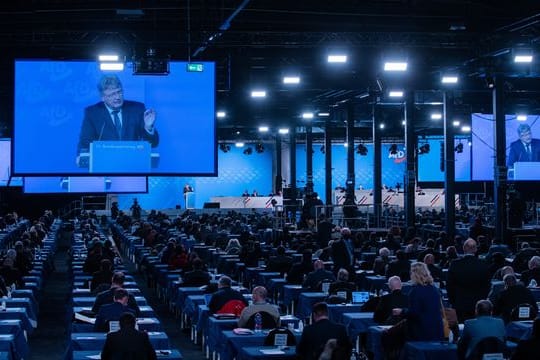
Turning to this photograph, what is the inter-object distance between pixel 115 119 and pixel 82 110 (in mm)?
766

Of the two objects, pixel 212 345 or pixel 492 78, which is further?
pixel 492 78

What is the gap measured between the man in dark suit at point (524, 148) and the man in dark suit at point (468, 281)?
23391 millimetres

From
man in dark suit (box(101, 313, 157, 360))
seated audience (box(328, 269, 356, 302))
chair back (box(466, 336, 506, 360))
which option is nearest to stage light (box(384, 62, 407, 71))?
seated audience (box(328, 269, 356, 302))

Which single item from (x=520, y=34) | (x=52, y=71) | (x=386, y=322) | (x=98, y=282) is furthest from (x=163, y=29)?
(x=386, y=322)

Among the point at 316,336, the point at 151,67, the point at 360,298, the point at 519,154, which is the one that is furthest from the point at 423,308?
the point at 519,154

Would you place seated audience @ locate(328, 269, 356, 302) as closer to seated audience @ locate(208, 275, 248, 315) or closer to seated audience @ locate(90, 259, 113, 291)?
seated audience @ locate(208, 275, 248, 315)

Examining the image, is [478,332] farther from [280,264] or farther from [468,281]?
[280,264]

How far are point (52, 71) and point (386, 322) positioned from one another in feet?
39.9

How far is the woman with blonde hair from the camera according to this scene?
10.6 metres

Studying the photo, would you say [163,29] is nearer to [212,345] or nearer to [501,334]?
[212,345]

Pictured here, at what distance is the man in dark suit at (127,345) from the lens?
391 inches

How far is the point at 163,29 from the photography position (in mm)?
27891

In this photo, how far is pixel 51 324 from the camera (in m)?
19.6

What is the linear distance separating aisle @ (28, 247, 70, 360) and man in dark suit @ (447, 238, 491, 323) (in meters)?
5.98
